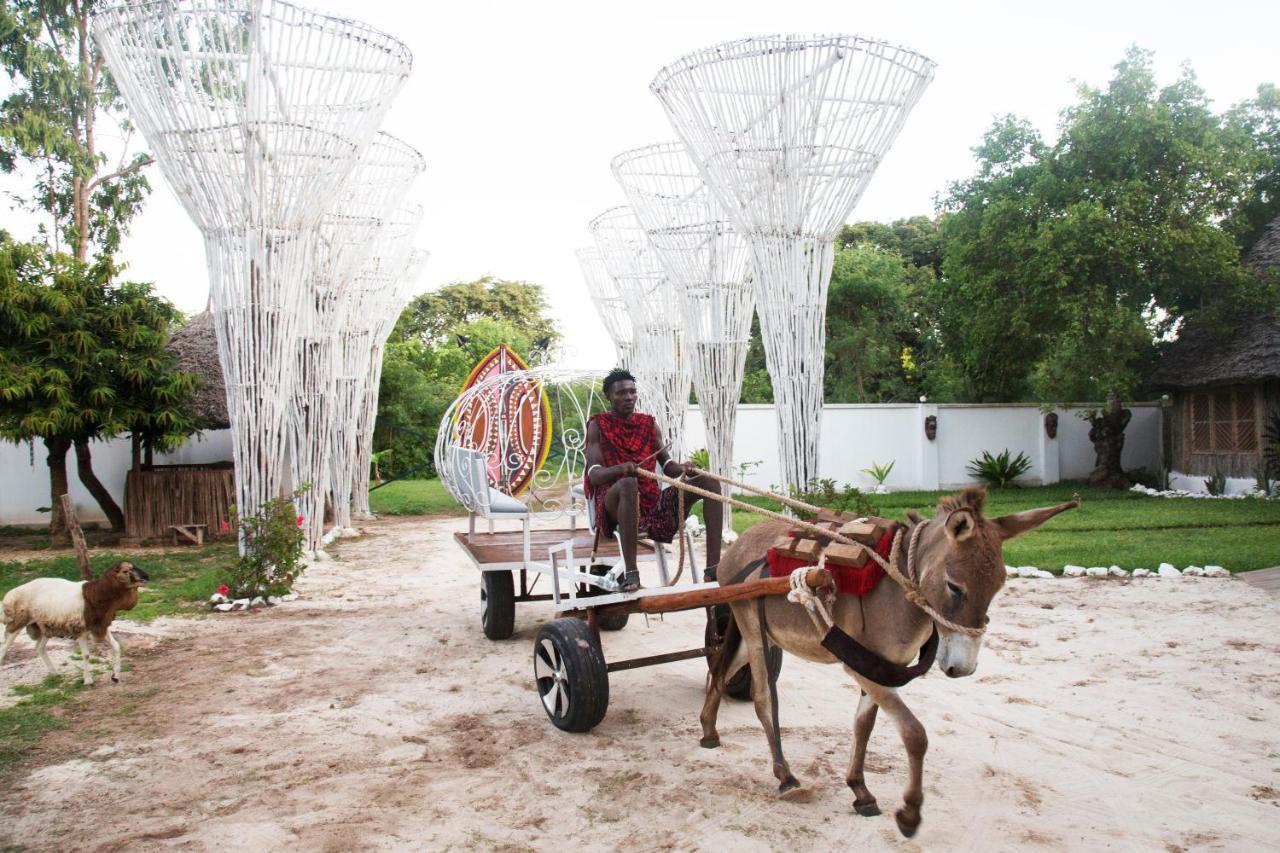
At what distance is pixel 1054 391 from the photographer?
18703 mm

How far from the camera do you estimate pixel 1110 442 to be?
1862 centimetres

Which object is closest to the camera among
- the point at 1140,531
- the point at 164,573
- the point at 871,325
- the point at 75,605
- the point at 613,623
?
the point at 75,605

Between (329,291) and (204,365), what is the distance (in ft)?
11.1

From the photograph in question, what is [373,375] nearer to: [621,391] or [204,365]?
[204,365]

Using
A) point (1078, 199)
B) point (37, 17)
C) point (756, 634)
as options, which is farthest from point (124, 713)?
point (37, 17)

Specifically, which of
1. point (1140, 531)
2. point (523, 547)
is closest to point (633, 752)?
point (523, 547)

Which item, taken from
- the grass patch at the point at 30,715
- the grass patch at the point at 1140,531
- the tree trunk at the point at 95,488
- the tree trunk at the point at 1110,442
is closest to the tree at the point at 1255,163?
the tree trunk at the point at 1110,442

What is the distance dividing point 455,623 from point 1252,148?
55.2ft

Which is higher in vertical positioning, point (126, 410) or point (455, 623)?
point (126, 410)

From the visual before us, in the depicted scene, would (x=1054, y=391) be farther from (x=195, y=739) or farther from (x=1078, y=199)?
(x=195, y=739)

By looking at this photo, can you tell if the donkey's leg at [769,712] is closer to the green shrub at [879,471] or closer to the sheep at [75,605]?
the sheep at [75,605]

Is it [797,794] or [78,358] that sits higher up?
[78,358]

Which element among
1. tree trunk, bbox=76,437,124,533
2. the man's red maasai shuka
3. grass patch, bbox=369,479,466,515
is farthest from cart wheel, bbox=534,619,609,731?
grass patch, bbox=369,479,466,515

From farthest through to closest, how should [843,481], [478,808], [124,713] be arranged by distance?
[843,481] < [124,713] < [478,808]
